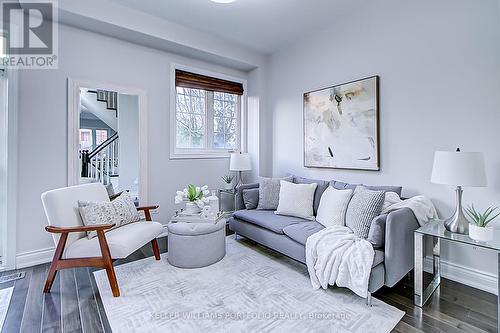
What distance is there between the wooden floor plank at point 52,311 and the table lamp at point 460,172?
3004mm

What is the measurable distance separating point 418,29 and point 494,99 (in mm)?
990

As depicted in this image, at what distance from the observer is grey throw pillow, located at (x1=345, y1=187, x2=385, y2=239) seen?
2237 millimetres

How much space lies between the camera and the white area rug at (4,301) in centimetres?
184

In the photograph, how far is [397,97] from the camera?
8.88 feet

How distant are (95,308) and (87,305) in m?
0.10

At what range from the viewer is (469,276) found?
227 cm

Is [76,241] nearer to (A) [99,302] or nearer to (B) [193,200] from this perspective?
(A) [99,302]

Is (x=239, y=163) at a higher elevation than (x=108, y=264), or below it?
higher

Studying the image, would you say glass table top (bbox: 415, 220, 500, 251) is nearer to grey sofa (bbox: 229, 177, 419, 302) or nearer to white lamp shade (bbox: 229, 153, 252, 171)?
grey sofa (bbox: 229, 177, 419, 302)

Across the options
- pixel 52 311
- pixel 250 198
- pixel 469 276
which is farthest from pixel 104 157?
pixel 469 276

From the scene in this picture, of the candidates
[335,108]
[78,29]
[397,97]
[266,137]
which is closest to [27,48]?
[78,29]

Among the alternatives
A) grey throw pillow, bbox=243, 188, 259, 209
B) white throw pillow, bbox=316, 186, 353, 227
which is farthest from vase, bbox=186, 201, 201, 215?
white throw pillow, bbox=316, 186, 353, 227

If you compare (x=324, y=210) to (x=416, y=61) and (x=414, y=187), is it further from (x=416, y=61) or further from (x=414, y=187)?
(x=416, y=61)

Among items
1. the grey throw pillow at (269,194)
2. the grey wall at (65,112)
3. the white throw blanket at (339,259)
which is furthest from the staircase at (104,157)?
the white throw blanket at (339,259)
